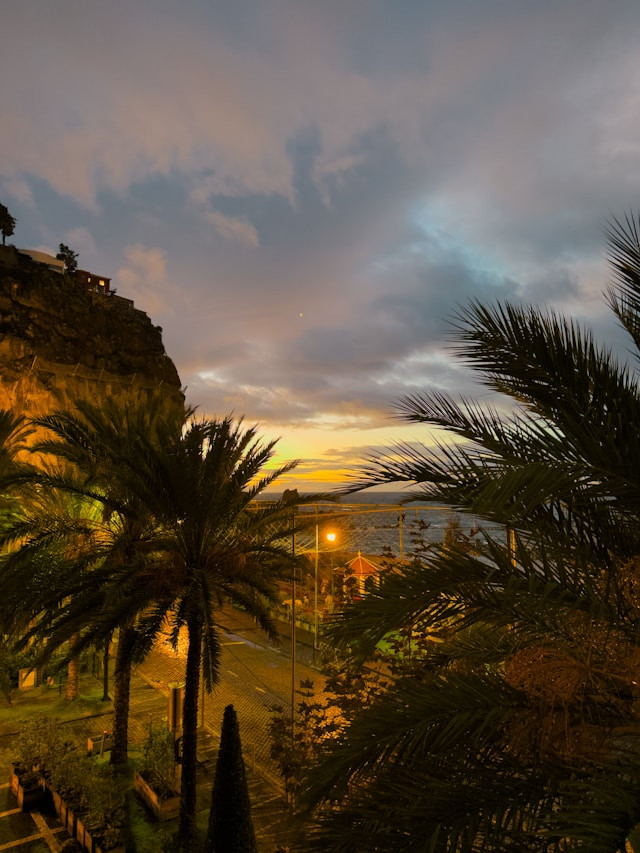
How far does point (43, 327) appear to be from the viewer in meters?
32.0

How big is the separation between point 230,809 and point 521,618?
597 centimetres

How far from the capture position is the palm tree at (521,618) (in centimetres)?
262

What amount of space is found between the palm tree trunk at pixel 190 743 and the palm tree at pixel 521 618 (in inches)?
220

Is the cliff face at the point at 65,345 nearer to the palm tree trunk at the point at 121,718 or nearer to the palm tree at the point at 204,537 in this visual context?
the palm tree trunk at the point at 121,718

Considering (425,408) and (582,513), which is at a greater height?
(425,408)

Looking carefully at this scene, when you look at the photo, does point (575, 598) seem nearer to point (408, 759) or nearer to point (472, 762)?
point (472, 762)

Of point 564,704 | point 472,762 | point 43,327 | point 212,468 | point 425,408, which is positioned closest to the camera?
point 564,704

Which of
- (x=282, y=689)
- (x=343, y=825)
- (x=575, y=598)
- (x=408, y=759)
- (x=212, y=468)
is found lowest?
(x=282, y=689)

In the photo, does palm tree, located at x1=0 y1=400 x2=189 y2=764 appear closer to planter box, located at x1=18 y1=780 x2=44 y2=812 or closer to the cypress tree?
planter box, located at x1=18 y1=780 x2=44 y2=812

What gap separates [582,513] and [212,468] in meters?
6.11

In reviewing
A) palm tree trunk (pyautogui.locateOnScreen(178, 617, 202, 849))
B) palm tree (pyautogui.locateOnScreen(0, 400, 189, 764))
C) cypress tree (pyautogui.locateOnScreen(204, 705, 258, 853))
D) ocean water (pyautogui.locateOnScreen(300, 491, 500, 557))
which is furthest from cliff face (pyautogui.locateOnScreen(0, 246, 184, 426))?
cypress tree (pyautogui.locateOnScreen(204, 705, 258, 853))

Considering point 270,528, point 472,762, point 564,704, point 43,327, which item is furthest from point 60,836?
point 43,327

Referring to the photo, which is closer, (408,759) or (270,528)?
(408,759)

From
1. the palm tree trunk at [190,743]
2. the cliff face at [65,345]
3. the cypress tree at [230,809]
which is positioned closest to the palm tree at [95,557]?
the palm tree trunk at [190,743]
